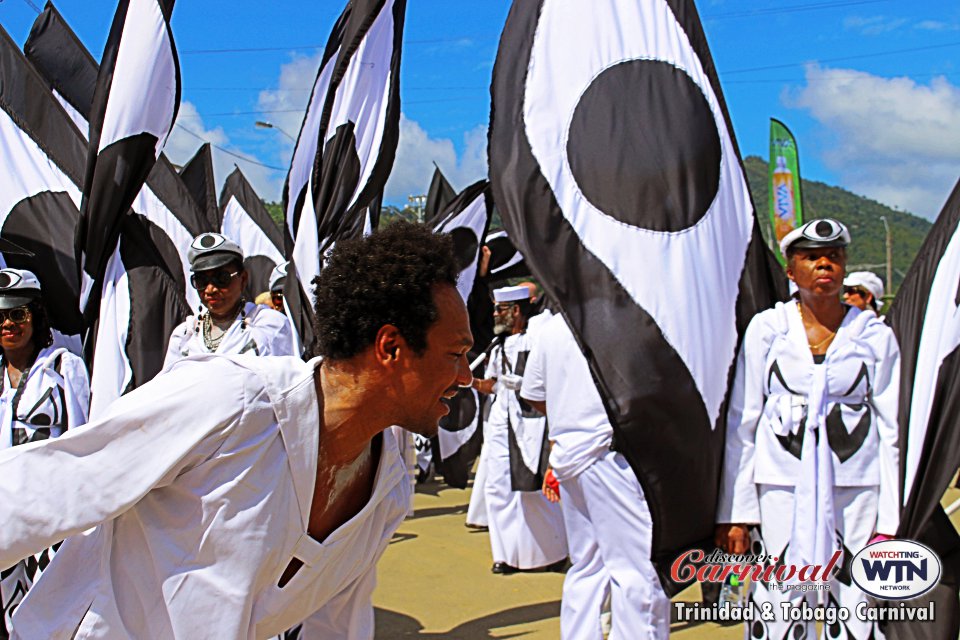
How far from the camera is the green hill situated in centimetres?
9806

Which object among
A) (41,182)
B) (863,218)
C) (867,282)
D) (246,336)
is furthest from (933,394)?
(863,218)

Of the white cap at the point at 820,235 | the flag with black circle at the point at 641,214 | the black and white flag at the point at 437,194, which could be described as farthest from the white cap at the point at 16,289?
the black and white flag at the point at 437,194

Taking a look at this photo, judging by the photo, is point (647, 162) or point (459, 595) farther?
point (459, 595)

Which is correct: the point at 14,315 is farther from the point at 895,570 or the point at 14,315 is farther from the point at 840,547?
the point at 895,570

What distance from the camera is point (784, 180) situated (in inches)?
846

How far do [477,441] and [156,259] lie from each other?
188 inches

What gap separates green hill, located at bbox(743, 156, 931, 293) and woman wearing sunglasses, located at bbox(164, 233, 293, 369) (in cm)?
9191

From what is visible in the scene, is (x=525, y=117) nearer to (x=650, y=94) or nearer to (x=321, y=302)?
(x=650, y=94)

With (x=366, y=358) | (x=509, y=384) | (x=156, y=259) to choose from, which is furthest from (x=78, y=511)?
(x=509, y=384)

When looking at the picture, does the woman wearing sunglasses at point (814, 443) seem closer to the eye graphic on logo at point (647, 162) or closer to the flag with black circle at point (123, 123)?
the eye graphic on logo at point (647, 162)

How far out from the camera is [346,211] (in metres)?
5.02

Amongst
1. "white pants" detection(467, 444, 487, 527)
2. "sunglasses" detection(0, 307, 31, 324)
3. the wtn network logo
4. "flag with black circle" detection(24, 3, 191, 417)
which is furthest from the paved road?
"sunglasses" detection(0, 307, 31, 324)

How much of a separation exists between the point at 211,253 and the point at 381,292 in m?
3.03

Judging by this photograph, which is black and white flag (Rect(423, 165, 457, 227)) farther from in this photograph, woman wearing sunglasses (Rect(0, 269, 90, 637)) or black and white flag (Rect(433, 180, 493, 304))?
woman wearing sunglasses (Rect(0, 269, 90, 637))
